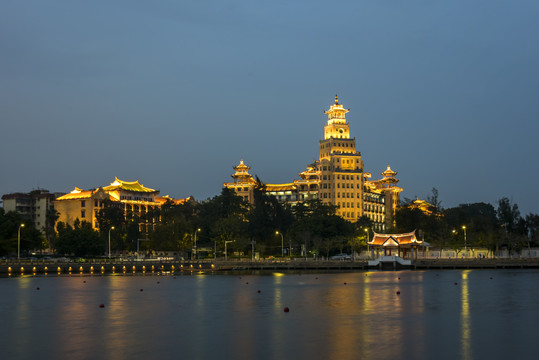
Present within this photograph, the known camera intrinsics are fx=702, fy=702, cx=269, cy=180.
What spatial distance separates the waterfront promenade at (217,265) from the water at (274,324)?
55.6 metres

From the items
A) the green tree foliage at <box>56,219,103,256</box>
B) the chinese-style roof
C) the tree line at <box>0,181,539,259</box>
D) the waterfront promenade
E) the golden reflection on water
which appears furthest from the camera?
the green tree foliage at <box>56,219,103,256</box>

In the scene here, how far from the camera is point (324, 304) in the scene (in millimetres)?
49969

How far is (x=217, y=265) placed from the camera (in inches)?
5084

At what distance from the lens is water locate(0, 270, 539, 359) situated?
29797 millimetres

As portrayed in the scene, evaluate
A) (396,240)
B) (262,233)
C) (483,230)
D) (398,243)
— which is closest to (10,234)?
(262,233)

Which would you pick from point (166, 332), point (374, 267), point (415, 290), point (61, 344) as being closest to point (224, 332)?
point (166, 332)

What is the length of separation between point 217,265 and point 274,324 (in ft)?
300

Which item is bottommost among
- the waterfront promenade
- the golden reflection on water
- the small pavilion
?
the waterfront promenade

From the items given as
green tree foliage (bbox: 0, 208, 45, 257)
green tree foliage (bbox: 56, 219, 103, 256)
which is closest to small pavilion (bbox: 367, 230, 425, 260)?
green tree foliage (bbox: 56, 219, 103, 256)

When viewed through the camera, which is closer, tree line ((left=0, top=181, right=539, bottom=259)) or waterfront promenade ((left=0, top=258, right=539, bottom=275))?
waterfront promenade ((left=0, top=258, right=539, bottom=275))

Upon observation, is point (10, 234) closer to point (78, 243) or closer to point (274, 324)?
point (78, 243)

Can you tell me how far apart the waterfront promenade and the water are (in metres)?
55.6

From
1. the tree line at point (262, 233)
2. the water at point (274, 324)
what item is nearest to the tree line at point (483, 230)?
the tree line at point (262, 233)

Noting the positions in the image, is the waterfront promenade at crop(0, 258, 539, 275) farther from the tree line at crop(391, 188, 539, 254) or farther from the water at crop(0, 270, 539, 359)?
the water at crop(0, 270, 539, 359)
